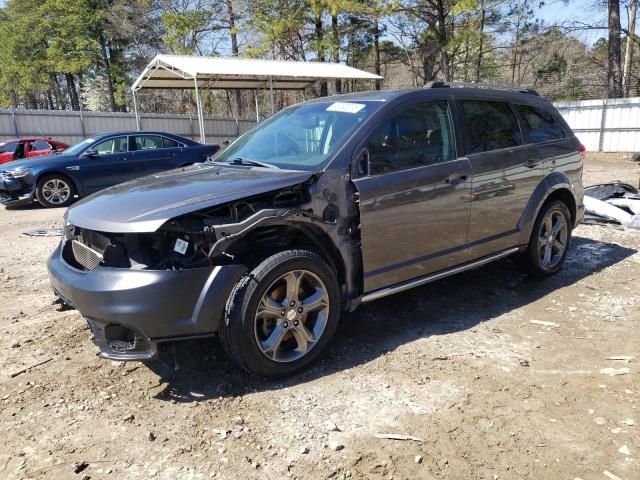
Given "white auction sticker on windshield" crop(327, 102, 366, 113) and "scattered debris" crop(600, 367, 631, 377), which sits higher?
"white auction sticker on windshield" crop(327, 102, 366, 113)

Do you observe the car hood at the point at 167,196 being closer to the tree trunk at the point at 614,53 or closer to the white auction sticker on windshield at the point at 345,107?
the white auction sticker on windshield at the point at 345,107

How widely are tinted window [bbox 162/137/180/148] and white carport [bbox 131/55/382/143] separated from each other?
20.7 ft

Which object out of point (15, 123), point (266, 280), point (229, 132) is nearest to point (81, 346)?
point (266, 280)

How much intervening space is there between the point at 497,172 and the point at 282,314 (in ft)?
7.73

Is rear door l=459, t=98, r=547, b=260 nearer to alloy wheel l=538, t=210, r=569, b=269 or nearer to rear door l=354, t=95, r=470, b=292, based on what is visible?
rear door l=354, t=95, r=470, b=292

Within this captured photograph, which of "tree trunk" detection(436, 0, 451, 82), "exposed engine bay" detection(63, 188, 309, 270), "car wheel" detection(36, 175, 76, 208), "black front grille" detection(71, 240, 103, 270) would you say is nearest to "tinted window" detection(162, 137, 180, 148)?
"car wheel" detection(36, 175, 76, 208)

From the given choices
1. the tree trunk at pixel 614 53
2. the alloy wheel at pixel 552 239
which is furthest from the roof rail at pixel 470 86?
the tree trunk at pixel 614 53

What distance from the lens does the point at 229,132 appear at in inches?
1069

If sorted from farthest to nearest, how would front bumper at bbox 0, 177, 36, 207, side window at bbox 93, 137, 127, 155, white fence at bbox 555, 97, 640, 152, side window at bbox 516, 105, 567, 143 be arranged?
white fence at bbox 555, 97, 640, 152 → side window at bbox 93, 137, 127, 155 → front bumper at bbox 0, 177, 36, 207 → side window at bbox 516, 105, 567, 143

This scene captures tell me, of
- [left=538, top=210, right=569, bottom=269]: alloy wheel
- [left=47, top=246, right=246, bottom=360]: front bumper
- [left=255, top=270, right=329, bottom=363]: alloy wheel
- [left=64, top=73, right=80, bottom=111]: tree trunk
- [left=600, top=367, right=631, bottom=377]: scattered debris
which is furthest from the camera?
[left=64, top=73, right=80, bottom=111]: tree trunk

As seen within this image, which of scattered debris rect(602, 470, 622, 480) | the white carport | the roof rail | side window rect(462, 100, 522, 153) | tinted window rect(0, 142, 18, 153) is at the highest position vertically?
the white carport

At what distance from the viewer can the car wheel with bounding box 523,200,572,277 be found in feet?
16.4

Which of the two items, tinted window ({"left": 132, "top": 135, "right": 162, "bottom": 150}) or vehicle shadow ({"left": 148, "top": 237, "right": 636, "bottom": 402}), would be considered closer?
vehicle shadow ({"left": 148, "top": 237, "right": 636, "bottom": 402})

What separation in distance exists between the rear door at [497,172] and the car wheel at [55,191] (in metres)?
9.22
